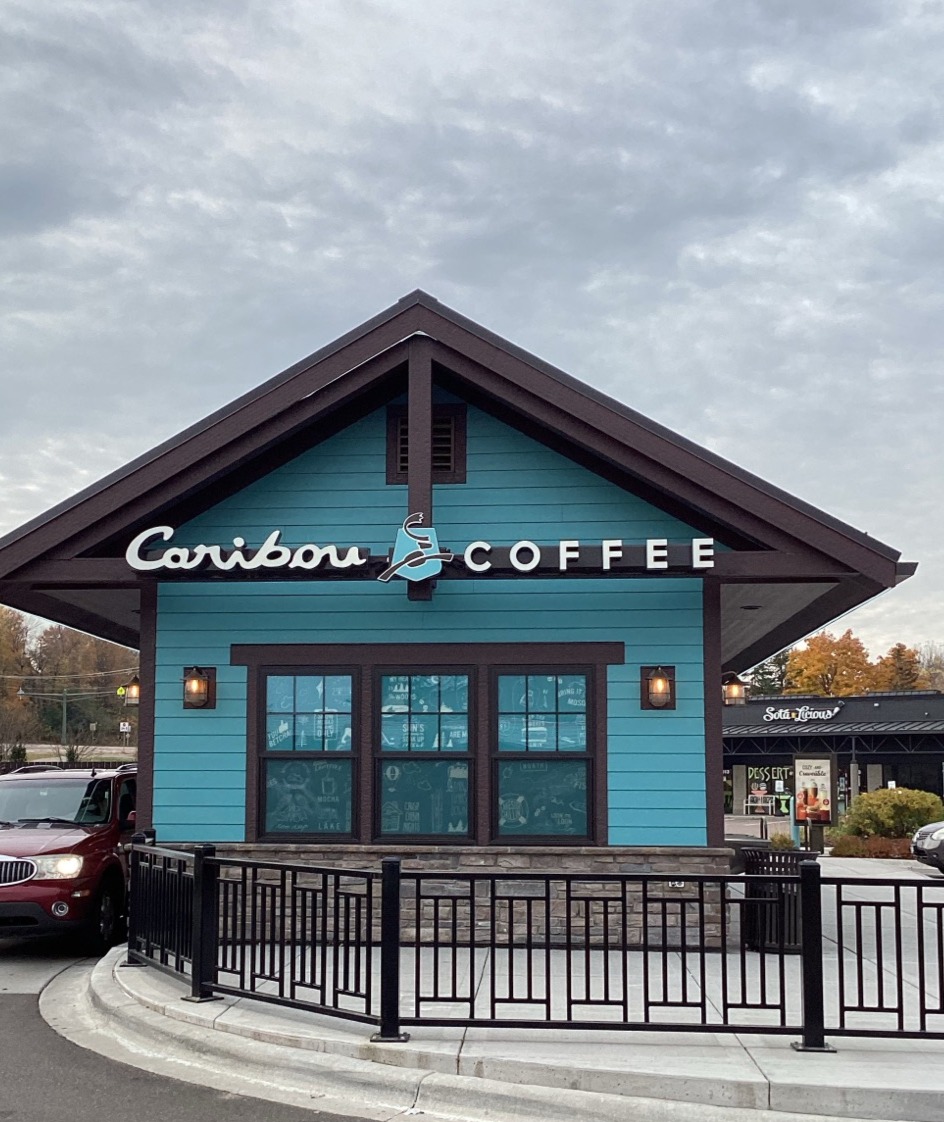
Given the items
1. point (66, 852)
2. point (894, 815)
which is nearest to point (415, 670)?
point (66, 852)

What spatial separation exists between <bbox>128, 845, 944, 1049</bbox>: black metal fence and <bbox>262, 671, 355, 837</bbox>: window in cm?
58

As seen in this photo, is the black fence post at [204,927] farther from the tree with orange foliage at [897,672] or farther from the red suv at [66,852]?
the tree with orange foliage at [897,672]

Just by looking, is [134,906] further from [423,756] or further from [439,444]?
[439,444]

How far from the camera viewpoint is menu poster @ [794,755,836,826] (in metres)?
25.1

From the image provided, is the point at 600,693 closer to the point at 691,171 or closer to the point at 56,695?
the point at 691,171

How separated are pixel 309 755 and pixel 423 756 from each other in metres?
1.11

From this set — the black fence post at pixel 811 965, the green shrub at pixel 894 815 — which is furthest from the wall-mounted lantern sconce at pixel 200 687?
the green shrub at pixel 894 815

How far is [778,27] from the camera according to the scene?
1430cm

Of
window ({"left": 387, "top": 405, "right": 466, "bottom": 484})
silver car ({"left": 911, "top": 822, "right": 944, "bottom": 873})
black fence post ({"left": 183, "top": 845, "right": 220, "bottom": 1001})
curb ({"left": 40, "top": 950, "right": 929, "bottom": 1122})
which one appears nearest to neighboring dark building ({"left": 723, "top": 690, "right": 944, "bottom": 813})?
silver car ({"left": 911, "top": 822, "right": 944, "bottom": 873})

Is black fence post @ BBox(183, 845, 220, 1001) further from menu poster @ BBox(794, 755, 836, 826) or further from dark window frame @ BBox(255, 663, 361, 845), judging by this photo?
menu poster @ BBox(794, 755, 836, 826)

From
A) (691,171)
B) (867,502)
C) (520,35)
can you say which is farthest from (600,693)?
(867,502)

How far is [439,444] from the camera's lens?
39.1 feet

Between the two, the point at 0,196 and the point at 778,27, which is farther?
the point at 0,196

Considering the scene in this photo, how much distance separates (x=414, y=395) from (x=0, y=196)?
11743 millimetres
